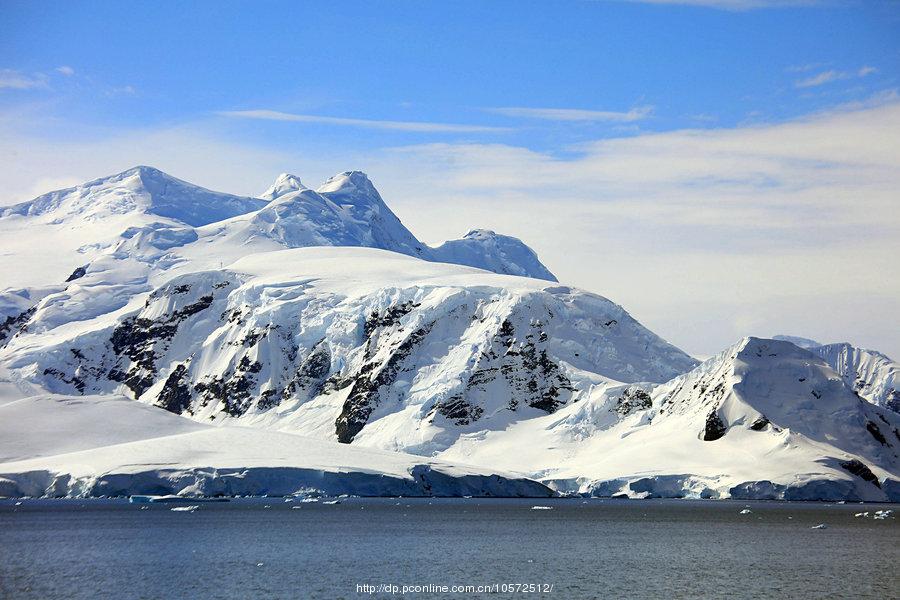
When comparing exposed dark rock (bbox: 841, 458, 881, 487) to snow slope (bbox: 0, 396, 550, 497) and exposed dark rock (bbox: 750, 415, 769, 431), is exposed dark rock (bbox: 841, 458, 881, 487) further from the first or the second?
snow slope (bbox: 0, 396, 550, 497)

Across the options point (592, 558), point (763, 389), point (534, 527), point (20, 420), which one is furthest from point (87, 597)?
point (763, 389)

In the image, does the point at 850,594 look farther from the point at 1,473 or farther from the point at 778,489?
the point at 1,473

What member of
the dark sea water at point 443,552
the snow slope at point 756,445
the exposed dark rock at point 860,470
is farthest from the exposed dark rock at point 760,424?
the dark sea water at point 443,552

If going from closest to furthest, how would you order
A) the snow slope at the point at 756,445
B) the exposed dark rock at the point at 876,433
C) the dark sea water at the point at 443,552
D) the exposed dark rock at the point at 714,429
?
1. the dark sea water at the point at 443,552
2. the snow slope at the point at 756,445
3. the exposed dark rock at the point at 714,429
4. the exposed dark rock at the point at 876,433

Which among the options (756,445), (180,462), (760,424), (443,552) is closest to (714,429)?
(760,424)

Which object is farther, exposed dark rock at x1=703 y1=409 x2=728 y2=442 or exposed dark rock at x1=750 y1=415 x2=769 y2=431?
exposed dark rock at x1=703 y1=409 x2=728 y2=442

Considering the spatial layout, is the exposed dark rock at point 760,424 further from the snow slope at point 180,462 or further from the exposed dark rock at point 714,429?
the snow slope at point 180,462

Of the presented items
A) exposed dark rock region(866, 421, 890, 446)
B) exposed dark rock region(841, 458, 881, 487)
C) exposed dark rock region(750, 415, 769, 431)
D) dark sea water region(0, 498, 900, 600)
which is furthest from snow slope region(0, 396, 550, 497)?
exposed dark rock region(866, 421, 890, 446)
